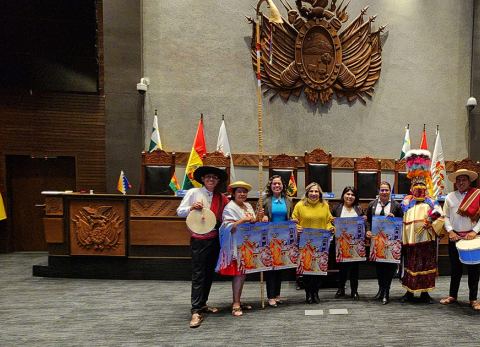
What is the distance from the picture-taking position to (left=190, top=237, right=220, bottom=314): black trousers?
3.03 m

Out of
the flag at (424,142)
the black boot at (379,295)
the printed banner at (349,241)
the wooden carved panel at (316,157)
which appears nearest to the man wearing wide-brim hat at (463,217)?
the black boot at (379,295)

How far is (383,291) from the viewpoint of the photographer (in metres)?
3.48

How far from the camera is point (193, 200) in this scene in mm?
3055

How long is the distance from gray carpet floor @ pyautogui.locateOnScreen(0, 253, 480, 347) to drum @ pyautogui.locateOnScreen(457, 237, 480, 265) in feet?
1.69

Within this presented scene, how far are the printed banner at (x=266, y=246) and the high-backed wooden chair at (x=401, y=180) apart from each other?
12.3 feet

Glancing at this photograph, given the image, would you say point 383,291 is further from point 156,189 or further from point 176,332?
point 156,189

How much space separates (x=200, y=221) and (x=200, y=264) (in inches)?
16.4

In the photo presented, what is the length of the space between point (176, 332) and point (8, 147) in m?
5.72

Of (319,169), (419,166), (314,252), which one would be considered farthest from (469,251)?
(319,169)

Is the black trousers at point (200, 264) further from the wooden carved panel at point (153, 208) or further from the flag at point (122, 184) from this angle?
the flag at point (122, 184)

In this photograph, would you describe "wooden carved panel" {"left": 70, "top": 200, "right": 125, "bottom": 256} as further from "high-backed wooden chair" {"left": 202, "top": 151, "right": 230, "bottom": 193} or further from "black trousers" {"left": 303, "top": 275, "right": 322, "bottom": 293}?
"black trousers" {"left": 303, "top": 275, "right": 322, "bottom": 293}

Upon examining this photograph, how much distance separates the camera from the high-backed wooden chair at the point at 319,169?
6.01m

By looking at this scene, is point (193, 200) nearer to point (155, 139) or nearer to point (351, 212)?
point (351, 212)

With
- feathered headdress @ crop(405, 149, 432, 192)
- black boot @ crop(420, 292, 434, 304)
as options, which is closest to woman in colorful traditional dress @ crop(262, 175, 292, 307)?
feathered headdress @ crop(405, 149, 432, 192)
